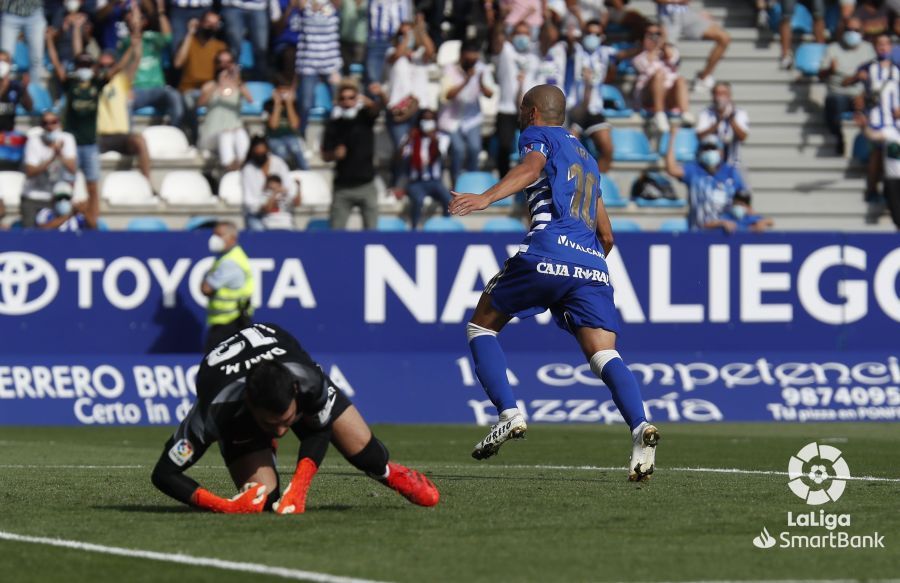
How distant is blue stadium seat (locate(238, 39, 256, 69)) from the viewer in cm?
2444

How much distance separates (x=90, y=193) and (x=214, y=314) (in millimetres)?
3008

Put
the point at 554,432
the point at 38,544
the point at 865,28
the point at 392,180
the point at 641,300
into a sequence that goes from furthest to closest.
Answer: the point at 865,28, the point at 392,180, the point at 641,300, the point at 554,432, the point at 38,544

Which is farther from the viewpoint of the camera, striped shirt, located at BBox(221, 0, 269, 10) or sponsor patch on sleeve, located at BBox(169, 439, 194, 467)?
striped shirt, located at BBox(221, 0, 269, 10)

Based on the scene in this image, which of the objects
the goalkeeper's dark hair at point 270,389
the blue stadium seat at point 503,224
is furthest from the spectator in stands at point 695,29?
the goalkeeper's dark hair at point 270,389

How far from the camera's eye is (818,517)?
28.4ft

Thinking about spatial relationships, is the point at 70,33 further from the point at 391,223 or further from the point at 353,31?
the point at 391,223

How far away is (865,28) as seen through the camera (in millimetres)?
26344

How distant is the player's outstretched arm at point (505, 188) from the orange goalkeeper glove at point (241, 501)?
1.82 metres

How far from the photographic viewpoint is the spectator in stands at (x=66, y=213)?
2092 cm

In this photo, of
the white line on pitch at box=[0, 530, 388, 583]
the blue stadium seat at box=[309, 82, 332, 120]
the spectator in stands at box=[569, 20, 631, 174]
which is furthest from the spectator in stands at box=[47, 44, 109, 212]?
the white line on pitch at box=[0, 530, 388, 583]

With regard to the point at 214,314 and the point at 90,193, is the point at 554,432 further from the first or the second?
the point at 90,193

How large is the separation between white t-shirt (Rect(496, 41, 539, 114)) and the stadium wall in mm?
2971

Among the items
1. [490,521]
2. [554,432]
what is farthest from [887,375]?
[490,521]

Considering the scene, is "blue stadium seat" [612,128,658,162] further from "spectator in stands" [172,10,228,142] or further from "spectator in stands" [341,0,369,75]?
"spectator in stands" [172,10,228,142]
